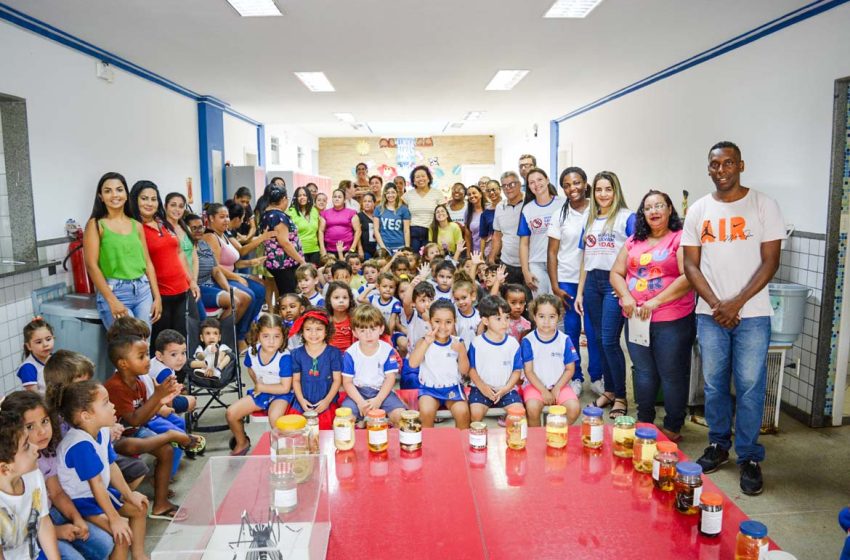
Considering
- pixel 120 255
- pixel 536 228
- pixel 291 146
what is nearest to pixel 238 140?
pixel 291 146

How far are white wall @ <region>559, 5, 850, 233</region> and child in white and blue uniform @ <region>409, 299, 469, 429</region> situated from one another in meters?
2.53

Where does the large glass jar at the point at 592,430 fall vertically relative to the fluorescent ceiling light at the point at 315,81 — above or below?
below

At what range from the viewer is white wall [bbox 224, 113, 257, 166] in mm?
9559

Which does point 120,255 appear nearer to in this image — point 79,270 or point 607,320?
point 79,270

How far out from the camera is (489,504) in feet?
6.08

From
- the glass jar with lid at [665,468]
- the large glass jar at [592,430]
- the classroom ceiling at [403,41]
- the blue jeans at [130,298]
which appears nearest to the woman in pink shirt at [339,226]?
the classroom ceiling at [403,41]

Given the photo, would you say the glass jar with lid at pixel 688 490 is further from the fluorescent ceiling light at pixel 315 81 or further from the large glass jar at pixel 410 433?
the fluorescent ceiling light at pixel 315 81

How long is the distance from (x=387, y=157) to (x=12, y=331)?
13313 millimetres

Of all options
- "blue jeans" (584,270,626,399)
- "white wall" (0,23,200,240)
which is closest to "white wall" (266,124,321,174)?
"white wall" (0,23,200,240)

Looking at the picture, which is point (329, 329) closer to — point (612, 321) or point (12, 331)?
point (612, 321)

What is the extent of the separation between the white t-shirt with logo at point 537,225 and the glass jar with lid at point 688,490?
2.87 meters

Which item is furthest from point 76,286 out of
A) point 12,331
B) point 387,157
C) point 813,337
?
point 387,157

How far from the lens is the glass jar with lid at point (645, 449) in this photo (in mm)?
2045

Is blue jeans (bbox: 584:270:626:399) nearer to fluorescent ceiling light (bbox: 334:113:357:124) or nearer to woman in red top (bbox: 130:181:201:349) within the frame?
woman in red top (bbox: 130:181:201:349)
